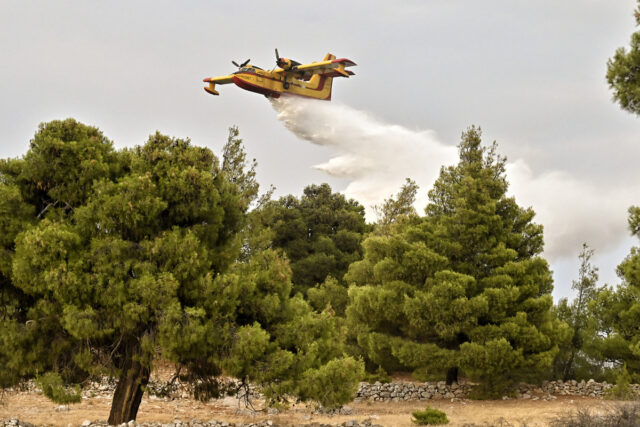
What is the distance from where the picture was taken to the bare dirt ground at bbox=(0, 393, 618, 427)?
18.1 metres

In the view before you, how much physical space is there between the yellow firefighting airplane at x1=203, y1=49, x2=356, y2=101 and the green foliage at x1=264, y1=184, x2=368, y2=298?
609cm

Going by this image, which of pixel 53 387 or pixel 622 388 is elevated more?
pixel 622 388

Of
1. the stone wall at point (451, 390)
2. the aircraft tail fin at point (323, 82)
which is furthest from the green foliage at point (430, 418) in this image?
the aircraft tail fin at point (323, 82)

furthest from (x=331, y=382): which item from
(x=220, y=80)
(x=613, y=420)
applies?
(x=220, y=80)

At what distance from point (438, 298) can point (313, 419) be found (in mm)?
6978

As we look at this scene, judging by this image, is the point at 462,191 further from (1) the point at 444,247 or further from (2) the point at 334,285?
(2) the point at 334,285

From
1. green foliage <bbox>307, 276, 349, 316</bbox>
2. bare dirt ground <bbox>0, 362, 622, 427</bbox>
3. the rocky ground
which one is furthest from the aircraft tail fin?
bare dirt ground <bbox>0, 362, 622, 427</bbox>

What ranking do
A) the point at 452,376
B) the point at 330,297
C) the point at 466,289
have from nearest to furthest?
the point at 466,289
the point at 452,376
the point at 330,297

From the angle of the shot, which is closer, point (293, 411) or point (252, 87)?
point (293, 411)

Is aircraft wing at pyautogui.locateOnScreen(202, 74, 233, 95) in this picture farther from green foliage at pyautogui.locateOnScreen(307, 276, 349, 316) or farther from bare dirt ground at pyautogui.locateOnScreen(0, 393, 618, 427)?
bare dirt ground at pyautogui.locateOnScreen(0, 393, 618, 427)

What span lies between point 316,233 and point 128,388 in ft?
80.5

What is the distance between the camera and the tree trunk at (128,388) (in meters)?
14.9

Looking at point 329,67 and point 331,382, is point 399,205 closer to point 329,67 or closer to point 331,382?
point 329,67

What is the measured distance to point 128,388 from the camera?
49.8 feet
